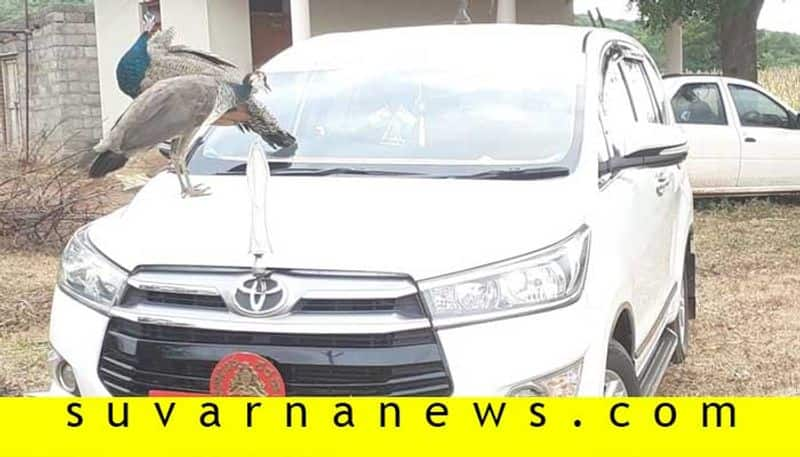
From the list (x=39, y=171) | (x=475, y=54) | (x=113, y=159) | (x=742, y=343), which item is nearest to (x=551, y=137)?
(x=475, y=54)

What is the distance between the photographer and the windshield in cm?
348

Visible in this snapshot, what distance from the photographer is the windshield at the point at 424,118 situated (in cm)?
348

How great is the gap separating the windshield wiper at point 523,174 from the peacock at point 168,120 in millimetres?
930

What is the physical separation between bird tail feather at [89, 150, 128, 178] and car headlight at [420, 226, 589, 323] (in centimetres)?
130

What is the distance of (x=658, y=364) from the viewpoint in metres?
4.01

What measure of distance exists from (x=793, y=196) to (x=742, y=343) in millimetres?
5827

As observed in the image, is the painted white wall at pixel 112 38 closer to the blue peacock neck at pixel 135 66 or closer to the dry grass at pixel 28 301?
the dry grass at pixel 28 301

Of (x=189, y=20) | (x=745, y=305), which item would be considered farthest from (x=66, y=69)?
(x=745, y=305)

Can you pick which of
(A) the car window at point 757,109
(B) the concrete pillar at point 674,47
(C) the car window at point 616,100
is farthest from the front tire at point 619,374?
(B) the concrete pillar at point 674,47

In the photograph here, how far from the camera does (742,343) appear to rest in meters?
5.48

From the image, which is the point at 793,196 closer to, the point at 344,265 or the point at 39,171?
the point at 39,171

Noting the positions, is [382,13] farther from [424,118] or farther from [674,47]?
[424,118]

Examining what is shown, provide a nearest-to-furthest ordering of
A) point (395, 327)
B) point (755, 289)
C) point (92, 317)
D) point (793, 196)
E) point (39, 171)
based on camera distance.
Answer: point (395, 327), point (92, 317), point (755, 289), point (39, 171), point (793, 196)

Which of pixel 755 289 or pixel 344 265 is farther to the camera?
pixel 755 289
